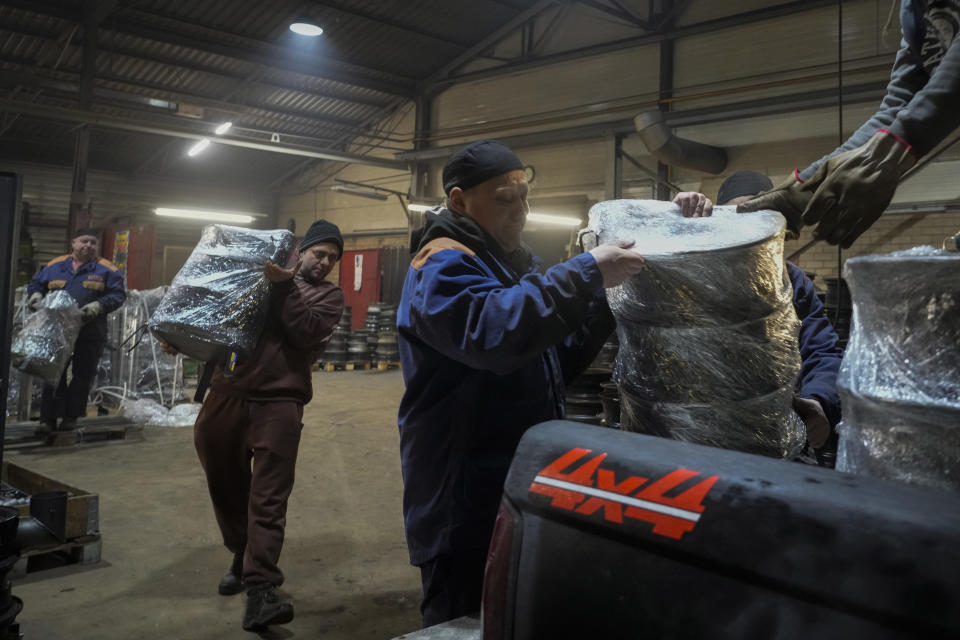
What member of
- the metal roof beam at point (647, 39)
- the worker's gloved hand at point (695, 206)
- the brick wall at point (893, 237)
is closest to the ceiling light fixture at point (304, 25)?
the metal roof beam at point (647, 39)

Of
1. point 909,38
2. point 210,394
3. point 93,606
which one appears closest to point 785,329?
point 909,38

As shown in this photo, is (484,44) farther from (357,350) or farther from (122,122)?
(122,122)

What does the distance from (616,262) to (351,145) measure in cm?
1588

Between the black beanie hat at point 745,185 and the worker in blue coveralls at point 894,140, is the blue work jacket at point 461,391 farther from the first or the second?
the black beanie hat at point 745,185

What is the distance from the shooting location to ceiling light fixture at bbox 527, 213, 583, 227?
11.6 metres

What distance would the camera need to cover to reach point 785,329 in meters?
1.41

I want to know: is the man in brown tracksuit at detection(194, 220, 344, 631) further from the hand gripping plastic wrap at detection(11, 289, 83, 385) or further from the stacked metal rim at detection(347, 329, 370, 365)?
the stacked metal rim at detection(347, 329, 370, 365)

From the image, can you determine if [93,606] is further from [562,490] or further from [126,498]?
[562,490]

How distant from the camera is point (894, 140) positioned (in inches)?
46.3

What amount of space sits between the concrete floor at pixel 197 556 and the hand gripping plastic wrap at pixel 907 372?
2.49 metres

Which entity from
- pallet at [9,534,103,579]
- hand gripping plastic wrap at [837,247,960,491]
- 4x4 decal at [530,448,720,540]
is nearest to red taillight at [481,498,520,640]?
4x4 decal at [530,448,720,540]

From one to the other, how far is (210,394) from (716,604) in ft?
9.33

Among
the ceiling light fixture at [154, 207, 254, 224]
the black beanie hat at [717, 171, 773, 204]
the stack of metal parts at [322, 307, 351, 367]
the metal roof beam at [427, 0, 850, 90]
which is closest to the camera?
the black beanie hat at [717, 171, 773, 204]

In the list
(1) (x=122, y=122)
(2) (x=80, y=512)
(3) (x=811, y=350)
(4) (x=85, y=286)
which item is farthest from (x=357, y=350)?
(3) (x=811, y=350)
